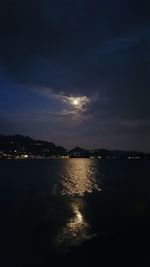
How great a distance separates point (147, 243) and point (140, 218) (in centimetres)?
1214

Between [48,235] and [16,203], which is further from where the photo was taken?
[16,203]

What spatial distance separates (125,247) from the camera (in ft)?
104

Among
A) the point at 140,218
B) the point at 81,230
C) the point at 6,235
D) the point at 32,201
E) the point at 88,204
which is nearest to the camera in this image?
the point at 6,235

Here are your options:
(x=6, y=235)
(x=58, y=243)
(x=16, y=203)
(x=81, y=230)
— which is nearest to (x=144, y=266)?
(x=58, y=243)

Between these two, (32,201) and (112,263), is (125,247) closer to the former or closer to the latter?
(112,263)

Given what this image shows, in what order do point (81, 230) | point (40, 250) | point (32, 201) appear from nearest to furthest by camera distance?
point (40, 250), point (81, 230), point (32, 201)

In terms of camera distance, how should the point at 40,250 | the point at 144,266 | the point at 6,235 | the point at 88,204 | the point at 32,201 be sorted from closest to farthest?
the point at 144,266 < the point at 40,250 < the point at 6,235 < the point at 88,204 < the point at 32,201

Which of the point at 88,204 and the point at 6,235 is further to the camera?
the point at 88,204

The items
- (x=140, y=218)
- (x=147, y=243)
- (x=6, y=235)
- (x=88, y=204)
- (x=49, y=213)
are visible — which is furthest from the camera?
(x=88, y=204)

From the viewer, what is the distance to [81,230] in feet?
126

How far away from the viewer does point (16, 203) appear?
58969 millimetres

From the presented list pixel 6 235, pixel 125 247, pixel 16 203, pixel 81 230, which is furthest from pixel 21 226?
pixel 16 203

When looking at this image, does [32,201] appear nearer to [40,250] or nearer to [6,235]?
[6,235]

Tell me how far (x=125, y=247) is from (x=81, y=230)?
784cm
